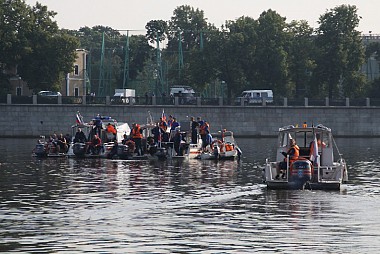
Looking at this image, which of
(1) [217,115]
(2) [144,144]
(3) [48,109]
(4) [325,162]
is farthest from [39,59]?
(4) [325,162]

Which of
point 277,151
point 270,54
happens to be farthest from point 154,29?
point 277,151

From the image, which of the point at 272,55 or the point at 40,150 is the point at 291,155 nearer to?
the point at 40,150

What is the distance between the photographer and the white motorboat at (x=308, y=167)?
128ft

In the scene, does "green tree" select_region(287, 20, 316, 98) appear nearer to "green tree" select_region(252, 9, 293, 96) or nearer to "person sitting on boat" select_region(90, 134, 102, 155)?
"green tree" select_region(252, 9, 293, 96)

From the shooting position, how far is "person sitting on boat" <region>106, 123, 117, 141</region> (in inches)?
2576

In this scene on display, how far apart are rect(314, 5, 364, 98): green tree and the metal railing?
763cm

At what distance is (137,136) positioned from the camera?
203ft

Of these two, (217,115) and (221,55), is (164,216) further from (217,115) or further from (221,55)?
(221,55)

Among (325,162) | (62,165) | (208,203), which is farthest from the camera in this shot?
(62,165)

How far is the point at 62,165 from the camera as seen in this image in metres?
57.3

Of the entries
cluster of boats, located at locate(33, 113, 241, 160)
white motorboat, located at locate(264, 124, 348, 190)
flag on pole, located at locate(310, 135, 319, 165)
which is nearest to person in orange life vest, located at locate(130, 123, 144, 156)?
cluster of boats, located at locate(33, 113, 241, 160)

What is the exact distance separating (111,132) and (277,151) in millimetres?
24589

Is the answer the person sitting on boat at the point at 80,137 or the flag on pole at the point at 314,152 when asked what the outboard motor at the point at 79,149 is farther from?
the flag on pole at the point at 314,152

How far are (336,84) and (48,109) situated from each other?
1425 inches
